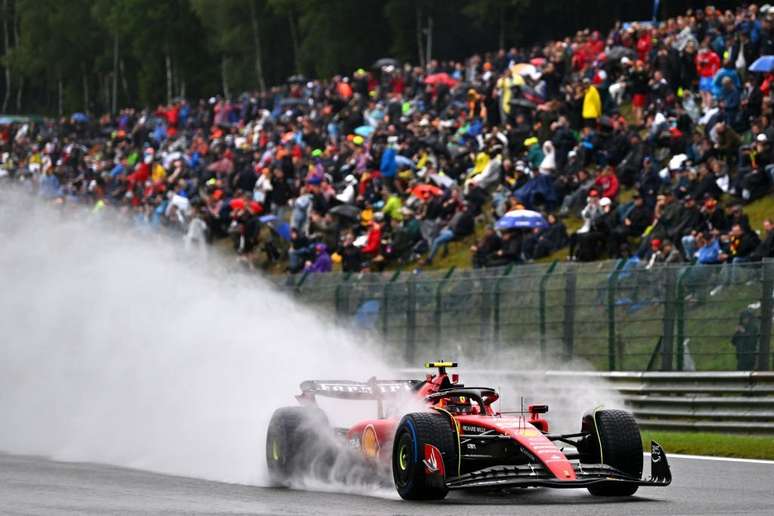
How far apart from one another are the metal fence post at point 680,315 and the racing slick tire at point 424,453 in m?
8.45

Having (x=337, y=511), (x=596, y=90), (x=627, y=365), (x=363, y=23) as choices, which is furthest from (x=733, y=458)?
(x=363, y=23)

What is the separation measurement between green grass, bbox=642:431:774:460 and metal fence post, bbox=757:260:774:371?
3.32 feet

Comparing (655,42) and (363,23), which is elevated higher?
(363,23)

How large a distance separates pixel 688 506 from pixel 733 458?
543cm

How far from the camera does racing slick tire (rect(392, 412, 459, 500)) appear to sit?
484 inches

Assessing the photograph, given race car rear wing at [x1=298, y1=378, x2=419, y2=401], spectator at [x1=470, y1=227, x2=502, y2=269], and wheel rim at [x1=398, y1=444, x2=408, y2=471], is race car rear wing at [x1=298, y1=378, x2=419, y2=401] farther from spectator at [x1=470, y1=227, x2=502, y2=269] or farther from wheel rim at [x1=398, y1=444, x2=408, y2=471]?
spectator at [x1=470, y1=227, x2=502, y2=269]

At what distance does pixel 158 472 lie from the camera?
16.1 m

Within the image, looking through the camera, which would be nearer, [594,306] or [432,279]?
[594,306]

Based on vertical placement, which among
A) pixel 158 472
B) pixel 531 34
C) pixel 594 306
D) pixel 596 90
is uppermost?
pixel 531 34

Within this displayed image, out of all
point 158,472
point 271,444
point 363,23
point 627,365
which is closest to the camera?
point 271,444

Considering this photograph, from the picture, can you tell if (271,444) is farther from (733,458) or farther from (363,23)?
(363,23)

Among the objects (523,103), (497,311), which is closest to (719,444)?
(497,311)

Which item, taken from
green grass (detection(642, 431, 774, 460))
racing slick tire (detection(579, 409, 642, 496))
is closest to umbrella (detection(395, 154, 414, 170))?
green grass (detection(642, 431, 774, 460))

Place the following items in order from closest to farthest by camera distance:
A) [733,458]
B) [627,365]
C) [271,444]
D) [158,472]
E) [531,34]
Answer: [271,444] < [158,472] < [733,458] < [627,365] < [531,34]
